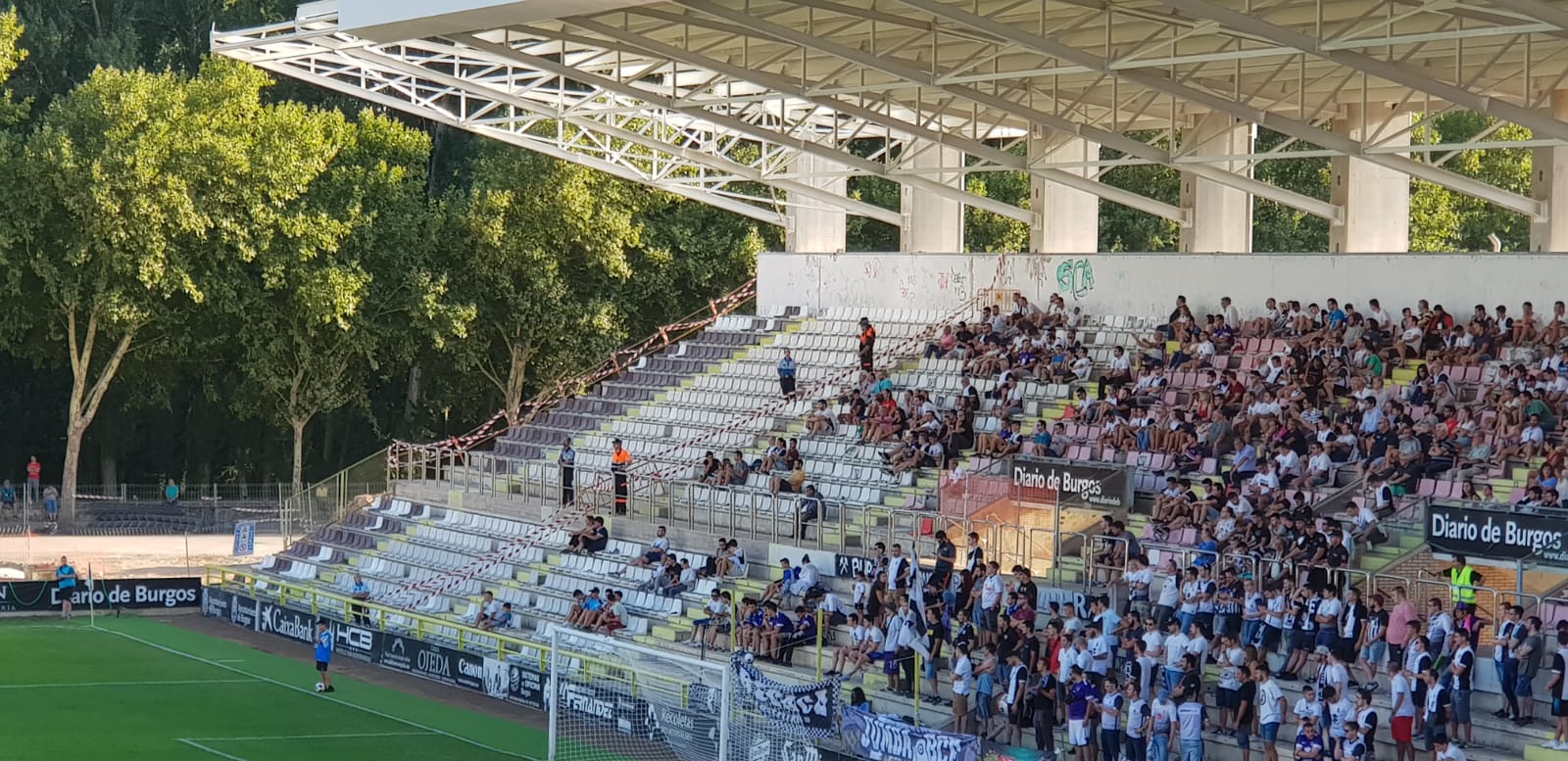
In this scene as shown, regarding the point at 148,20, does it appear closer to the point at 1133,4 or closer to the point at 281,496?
the point at 281,496

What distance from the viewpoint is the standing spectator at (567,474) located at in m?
40.0

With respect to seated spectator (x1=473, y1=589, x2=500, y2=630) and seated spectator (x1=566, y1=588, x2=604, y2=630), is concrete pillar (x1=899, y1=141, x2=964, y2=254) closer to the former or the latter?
seated spectator (x1=473, y1=589, x2=500, y2=630)

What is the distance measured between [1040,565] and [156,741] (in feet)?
40.6

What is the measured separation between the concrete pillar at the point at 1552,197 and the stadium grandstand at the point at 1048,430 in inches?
2.8

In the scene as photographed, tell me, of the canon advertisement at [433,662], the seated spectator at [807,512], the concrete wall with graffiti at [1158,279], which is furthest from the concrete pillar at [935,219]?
the canon advertisement at [433,662]

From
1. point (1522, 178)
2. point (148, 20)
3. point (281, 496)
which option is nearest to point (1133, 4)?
point (281, 496)

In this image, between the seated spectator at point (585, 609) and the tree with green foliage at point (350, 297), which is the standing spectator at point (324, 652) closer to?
the seated spectator at point (585, 609)

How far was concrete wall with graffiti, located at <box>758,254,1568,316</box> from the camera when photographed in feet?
106

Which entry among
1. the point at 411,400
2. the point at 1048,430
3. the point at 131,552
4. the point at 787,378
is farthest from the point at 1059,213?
the point at 411,400

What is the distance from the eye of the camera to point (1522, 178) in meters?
63.7

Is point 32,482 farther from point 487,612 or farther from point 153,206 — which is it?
point 487,612

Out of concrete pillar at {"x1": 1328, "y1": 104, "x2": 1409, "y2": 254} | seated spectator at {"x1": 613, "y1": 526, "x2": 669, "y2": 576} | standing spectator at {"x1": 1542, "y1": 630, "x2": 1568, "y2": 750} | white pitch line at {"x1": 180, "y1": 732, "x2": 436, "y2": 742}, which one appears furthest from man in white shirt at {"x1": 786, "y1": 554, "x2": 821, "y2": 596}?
concrete pillar at {"x1": 1328, "y1": 104, "x2": 1409, "y2": 254}

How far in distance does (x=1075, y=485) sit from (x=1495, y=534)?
7.43m

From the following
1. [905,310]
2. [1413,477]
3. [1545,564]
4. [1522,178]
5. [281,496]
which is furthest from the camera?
[1522,178]
